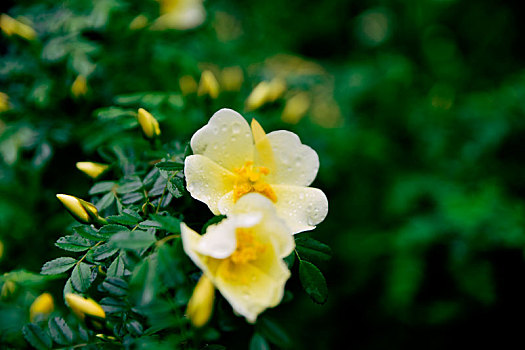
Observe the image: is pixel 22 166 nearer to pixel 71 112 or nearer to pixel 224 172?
pixel 71 112

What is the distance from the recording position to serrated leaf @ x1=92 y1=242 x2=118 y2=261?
85 cm

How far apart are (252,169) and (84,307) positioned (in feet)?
1.46

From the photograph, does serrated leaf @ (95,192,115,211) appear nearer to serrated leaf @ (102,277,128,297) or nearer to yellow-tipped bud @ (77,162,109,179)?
yellow-tipped bud @ (77,162,109,179)

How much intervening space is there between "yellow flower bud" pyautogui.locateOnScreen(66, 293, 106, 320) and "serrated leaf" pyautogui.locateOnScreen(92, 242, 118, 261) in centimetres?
8

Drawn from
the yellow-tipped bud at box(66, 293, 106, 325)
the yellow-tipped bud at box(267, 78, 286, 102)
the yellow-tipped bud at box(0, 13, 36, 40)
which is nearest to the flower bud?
the yellow-tipped bud at box(66, 293, 106, 325)

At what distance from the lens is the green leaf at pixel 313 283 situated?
863 millimetres

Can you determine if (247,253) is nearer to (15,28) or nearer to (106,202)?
(106,202)

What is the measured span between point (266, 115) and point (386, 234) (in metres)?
1.15

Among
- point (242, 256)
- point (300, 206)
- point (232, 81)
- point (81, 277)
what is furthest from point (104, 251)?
point (232, 81)

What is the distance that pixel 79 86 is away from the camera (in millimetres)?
1310

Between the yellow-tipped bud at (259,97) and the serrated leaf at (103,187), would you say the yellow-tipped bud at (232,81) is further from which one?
the serrated leaf at (103,187)

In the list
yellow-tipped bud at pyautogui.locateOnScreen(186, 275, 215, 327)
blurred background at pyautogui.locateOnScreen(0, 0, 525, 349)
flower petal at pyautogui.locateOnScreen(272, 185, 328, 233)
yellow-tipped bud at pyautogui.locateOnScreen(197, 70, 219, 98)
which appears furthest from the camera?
blurred background at pyautogui.locateOnScreen(0, 0, 525, 349)

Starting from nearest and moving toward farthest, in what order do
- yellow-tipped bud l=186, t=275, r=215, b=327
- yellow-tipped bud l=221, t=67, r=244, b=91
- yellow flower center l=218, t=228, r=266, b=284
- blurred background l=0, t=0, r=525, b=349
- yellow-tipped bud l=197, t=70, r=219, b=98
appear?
yellow-tipped bud l=186, t=275, r=215, b=327 → yellow flower center l=218, t=228, r=266, b=284 → yellow-tipped bud l=197, t=70, r=219, b=98 → blurred background l=0, t=0, r=525, b=349 → yellow-tipped bud l=221, t=67, r=244, b=91

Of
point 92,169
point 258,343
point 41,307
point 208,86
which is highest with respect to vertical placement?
point 208,86
